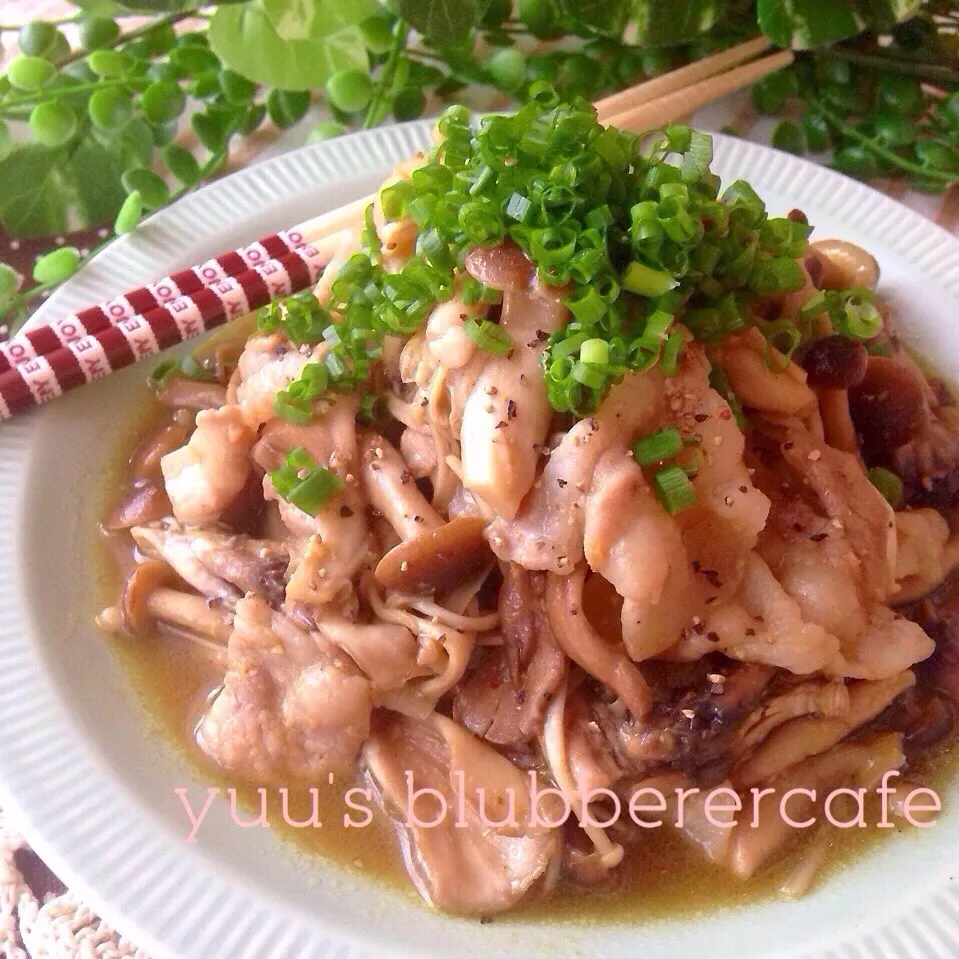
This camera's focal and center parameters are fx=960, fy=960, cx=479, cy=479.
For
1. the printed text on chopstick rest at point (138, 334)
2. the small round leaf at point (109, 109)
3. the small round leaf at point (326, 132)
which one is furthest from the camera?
the small round leaf at point (326, 132)

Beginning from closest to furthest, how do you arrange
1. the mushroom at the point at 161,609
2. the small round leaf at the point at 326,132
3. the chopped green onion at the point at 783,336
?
the chopped green onion at the point at 783,336
the mushroom at the point at 161,609
the small round leaf at the point at 326,132

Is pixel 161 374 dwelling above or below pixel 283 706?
above

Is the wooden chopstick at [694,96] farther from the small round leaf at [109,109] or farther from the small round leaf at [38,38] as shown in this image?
the small round leaf at [38,38]

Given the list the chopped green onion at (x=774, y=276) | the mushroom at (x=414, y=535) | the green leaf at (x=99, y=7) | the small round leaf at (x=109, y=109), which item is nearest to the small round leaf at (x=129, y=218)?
the small round leaf at (x=109, y=109)

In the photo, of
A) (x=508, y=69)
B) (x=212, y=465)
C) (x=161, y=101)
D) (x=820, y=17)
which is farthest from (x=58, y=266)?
(x=820, y=17)

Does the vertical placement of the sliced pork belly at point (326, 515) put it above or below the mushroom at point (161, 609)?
above

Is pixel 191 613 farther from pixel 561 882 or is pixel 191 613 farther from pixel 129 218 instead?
pixel 129 218
